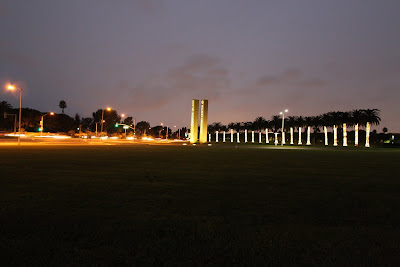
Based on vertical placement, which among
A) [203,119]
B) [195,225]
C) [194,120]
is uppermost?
[203,119]

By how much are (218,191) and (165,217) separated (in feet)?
13.5

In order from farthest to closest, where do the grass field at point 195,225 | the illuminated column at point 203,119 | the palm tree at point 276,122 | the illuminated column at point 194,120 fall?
the palm tree at point 276,122, the illuminated column at point 194,120, the illuminated column at point 203,119, the grass field at point 195,225

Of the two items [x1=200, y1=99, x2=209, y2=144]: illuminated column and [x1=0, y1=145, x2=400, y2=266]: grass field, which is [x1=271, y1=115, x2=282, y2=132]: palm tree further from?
[x1=0, y1=145, x2=400, y2=266]: grass field

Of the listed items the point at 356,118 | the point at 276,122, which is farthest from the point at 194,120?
the point at 276,122

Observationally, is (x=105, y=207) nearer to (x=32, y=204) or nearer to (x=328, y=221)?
(x=32, y=204)

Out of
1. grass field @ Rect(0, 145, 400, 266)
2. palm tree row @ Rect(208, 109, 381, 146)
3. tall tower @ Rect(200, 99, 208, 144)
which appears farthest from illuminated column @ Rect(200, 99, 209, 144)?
grass field @ Rect(0, 145, 400, 266)

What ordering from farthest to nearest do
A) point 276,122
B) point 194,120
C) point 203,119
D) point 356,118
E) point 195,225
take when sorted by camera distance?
1. point 276,122
2. point 356,118
3. point 194,120
4. point 203,119
5. point 195,225

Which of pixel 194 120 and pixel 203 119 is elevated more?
pixel 203 119

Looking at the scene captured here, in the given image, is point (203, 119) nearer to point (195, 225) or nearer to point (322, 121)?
point (322, 121)

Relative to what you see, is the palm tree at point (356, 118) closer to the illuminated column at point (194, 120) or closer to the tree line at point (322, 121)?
the tree line at point (322, 121)

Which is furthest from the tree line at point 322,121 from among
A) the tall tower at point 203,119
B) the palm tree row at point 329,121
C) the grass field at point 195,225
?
the grass field at point 195,225

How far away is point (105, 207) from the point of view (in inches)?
348

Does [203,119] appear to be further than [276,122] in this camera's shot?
No

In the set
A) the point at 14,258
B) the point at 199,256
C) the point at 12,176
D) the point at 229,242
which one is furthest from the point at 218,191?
the point at 12,176
